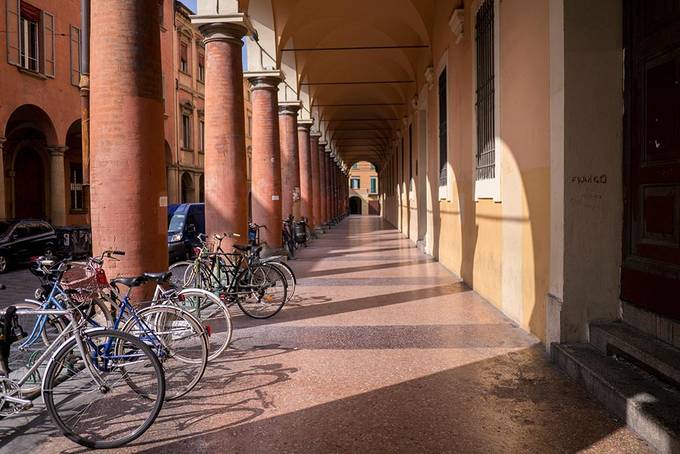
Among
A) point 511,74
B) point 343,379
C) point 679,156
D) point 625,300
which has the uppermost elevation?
point 511,74

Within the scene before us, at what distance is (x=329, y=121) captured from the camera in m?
33.2

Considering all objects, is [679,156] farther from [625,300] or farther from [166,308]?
[166,308]

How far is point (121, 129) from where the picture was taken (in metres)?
5.40

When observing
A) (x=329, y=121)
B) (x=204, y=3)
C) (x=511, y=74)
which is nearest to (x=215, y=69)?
(x=204, y=3)

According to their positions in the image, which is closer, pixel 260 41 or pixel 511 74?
pixel 511 74

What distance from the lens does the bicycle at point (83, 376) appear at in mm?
3303

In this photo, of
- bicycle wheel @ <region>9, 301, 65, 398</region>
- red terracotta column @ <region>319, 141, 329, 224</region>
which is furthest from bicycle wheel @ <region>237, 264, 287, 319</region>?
red terracotta column @ <region>319, 141, 329, 224</region>

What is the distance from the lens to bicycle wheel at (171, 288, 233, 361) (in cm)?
484

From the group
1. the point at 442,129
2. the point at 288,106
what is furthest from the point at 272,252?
the point at 288,106

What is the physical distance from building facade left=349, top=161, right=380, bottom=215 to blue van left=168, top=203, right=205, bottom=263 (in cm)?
6079

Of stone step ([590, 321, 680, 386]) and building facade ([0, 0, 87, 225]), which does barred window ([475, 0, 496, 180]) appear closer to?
stone step ([590, 321, 680, 386])

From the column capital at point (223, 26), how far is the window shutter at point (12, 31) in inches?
406

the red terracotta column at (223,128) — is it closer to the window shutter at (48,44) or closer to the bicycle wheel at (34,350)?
the bicycle wheel at (34,350)

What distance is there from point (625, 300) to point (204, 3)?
763cm
